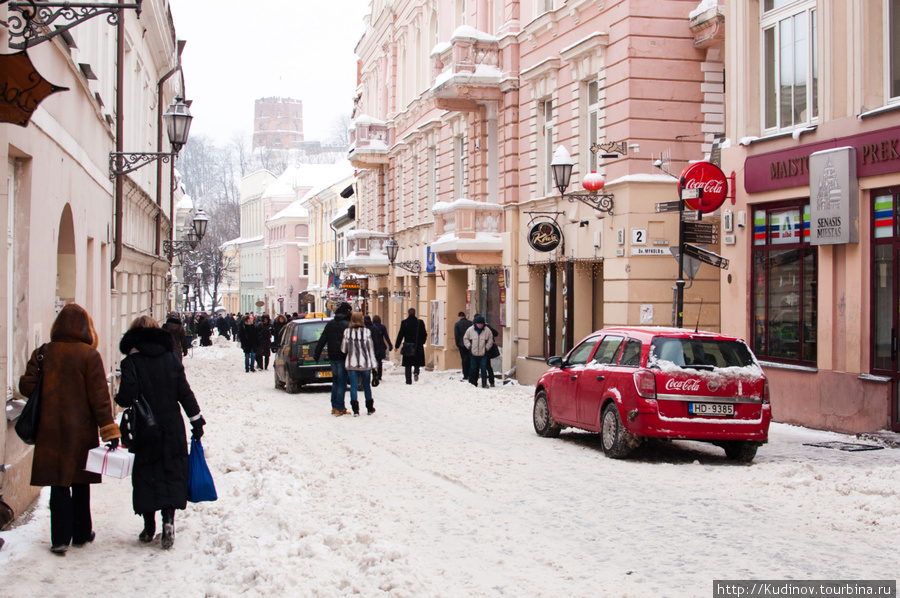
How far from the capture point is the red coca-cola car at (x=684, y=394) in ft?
35.2

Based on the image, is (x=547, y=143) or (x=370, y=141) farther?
(x=370, y=141)

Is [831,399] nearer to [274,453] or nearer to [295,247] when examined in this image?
[274,453]

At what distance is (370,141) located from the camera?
128ft

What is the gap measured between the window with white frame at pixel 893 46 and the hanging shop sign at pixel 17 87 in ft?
34.8

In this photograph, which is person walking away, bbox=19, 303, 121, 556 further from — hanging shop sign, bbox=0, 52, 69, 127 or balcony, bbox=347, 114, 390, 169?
balcony, bbox=347, 114, 390, 169

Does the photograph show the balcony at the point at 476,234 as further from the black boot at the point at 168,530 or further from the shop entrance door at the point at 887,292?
the black boot at the point at 168,530

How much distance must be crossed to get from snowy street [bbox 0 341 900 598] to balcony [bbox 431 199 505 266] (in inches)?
481

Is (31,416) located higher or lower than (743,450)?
higher

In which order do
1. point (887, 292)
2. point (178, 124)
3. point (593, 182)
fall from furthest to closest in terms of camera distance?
point (593, 182) < point (178, 124) < point (887, 292)

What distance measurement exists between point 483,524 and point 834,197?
832 cm

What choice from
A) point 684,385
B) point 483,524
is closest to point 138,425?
point 483,524

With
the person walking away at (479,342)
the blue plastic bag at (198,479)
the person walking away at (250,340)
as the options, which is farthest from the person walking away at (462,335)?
the blue plastic bag at (198,479)

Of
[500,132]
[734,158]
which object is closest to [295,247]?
[500,132]

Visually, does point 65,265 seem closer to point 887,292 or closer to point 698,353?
point 698,353
